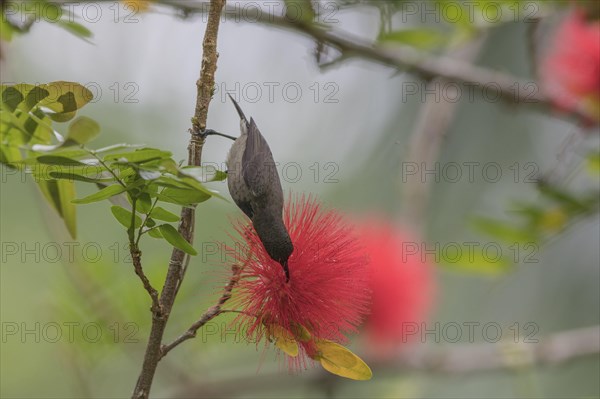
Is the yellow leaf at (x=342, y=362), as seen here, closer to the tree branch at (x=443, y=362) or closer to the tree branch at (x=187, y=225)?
the tree branch at (x=187, y=225)

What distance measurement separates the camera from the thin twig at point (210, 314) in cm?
135

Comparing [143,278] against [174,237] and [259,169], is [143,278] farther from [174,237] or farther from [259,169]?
[259,169]

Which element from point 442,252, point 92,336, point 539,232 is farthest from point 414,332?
point 92,336

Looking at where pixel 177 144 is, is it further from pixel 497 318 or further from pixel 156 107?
pixel 497 318

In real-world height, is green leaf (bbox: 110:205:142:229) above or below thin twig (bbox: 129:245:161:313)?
above

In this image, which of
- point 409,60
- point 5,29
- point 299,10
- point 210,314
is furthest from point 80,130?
point 409,60

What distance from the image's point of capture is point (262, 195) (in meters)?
1.54

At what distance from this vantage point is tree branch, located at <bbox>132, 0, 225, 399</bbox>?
1.33 metres

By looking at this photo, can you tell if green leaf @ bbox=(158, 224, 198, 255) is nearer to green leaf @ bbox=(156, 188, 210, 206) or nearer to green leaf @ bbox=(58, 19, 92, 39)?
green leaf @ bbox=(156, 188, 210, 206)

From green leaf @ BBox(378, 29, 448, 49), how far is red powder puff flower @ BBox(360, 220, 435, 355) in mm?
681

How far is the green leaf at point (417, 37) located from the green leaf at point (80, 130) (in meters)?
1.36

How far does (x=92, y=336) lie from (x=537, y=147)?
223 inches

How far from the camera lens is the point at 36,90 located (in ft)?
4.47

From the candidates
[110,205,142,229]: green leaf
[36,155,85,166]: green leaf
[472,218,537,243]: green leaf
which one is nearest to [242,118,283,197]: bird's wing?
[110,205,142,229]: green leaf
